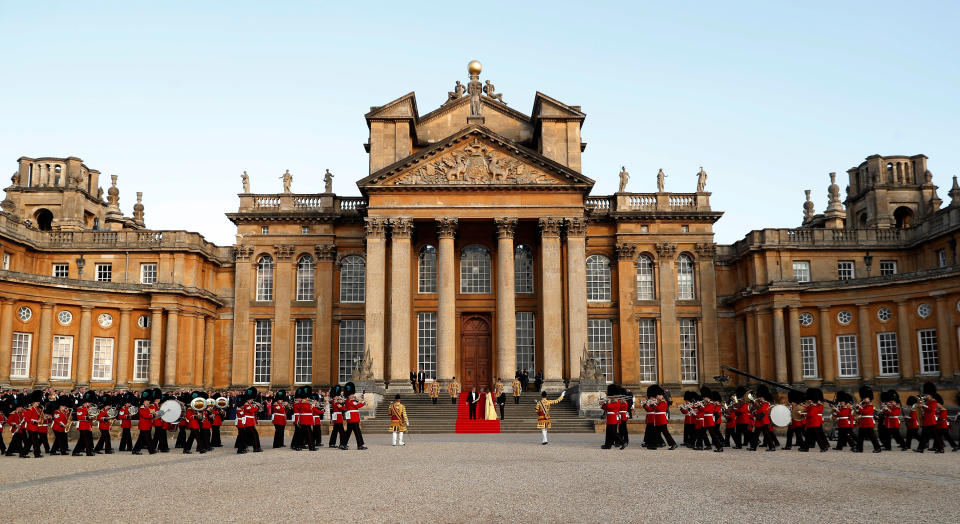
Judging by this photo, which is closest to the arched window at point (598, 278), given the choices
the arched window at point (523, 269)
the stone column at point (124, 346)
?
the arched window at point (523, 269)

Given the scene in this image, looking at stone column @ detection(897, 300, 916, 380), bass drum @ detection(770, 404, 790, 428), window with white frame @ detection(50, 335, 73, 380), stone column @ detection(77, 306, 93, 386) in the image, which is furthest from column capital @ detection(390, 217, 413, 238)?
stone column @ detection(897, 300, 916, 380)

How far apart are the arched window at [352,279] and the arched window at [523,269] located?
8226 mm

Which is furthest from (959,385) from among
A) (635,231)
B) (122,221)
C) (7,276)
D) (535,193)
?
(122,221)

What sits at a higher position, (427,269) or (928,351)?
(427,269)

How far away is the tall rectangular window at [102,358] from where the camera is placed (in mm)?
40594

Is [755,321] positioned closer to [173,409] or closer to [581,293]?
[581,293]

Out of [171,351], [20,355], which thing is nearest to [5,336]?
[20,355]

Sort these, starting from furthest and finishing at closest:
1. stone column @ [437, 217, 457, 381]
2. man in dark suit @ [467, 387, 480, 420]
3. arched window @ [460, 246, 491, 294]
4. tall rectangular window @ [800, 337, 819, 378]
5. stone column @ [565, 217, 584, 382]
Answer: tall rectangular window @ [800, 337, 819, 378] → arched window @ [460, 246, 491, 294] → stone column @ [437, 217, 457, 381] → stone column @ [565, 217, 584, 382] → man in dark suit @ [467, 387, 480, 420]

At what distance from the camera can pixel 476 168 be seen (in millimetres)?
38125

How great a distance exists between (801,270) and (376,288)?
2317cm

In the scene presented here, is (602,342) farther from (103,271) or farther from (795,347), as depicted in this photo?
(103,271)

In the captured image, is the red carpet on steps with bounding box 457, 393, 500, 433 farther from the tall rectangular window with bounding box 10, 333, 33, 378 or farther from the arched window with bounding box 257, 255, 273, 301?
the tall rectangular window with bounding box 10, 333, 33, 378

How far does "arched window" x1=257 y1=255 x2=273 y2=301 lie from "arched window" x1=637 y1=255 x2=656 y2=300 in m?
19.8

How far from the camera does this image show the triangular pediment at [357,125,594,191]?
37.6 metres
